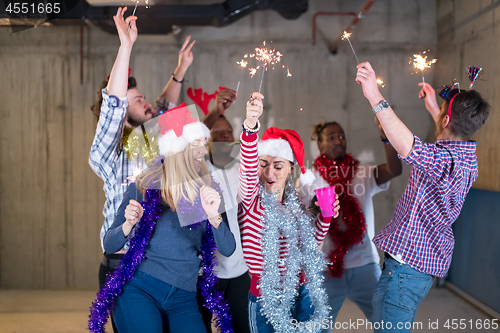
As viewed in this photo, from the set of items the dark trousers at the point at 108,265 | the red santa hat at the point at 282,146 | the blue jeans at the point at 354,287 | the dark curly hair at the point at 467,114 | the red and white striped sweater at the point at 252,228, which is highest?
the dark curly hair at the point at 467,114

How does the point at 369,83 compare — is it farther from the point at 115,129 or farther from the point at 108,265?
the point at 108,265

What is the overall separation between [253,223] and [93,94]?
3.28 meters

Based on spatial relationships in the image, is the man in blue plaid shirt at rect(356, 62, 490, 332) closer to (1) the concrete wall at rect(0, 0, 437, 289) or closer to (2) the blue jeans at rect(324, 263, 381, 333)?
(2) the blue jeans at rect(324, 263, 381, 333)

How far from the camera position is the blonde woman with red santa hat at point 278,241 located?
1654 mm

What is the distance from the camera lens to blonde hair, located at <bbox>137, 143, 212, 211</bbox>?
1709 millimetres

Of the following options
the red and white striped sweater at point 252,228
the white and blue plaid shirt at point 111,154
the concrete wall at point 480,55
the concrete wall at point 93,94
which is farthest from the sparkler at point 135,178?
the concrete wall at point 480,55

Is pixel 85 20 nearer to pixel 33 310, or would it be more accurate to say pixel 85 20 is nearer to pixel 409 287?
pixel 33 310

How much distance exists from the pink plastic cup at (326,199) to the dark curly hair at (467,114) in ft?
2.01

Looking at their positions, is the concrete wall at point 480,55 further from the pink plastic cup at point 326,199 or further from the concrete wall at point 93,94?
the pink plastic cup at point 326,199

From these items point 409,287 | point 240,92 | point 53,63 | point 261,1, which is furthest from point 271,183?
point 53,63

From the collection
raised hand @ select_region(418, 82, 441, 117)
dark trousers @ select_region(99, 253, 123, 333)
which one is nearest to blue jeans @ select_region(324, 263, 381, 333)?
raised hand @ select_region(418, 82, 441, 117)

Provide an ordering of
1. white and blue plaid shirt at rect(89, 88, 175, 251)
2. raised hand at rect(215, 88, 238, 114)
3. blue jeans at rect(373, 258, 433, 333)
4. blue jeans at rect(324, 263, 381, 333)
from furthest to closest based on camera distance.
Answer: raised hand at rect(215, 88, 238, 114), blue jeans at rect(324, 263, 381, 333), blue jeans at rect(373, 258, 433, 333), white and blue plaid shirt at rect(89, 88, 175, 251)

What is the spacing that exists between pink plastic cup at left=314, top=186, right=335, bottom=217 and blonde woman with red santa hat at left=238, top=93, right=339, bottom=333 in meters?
0.01

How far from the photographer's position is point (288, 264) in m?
1.74
